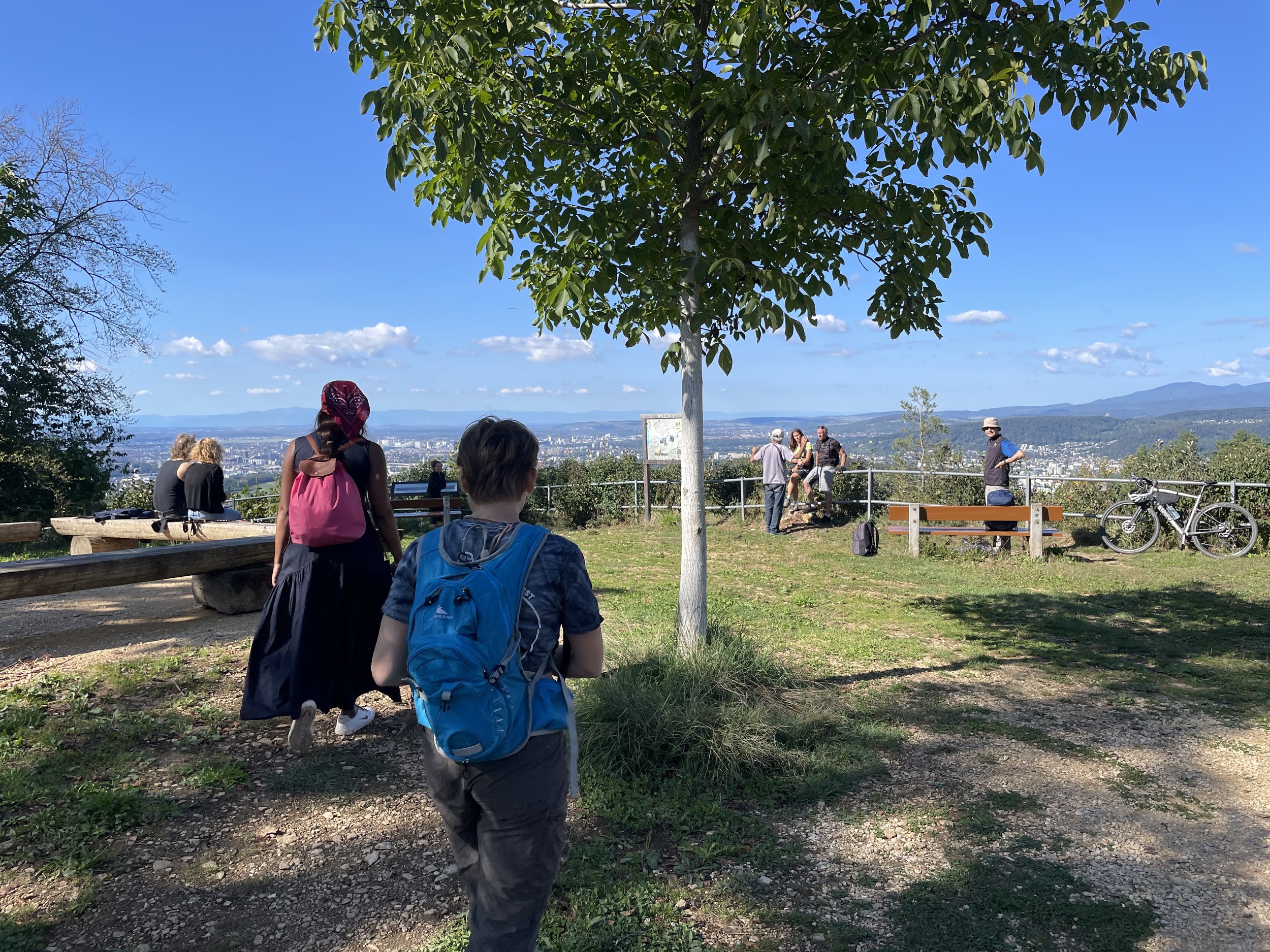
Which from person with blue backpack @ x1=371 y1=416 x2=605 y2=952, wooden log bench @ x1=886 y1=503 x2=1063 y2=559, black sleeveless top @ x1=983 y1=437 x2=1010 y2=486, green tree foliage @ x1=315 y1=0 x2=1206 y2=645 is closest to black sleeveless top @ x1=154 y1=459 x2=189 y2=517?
green tree foliage @ x1=315 y1=0 x2=1206 y2=645

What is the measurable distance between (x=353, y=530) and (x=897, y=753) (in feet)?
9.67

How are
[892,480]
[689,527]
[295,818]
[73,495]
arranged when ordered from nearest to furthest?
[295,818], [689,527], [892,480], [73,495]

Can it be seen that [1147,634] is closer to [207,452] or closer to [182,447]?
[207,452]

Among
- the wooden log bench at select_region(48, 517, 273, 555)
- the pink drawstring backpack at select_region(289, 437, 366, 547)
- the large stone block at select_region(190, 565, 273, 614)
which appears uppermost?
the pink drawstring backpack at select_region(289, 437, 366, 547)

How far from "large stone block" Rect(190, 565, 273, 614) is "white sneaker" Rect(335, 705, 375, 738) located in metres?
3.02

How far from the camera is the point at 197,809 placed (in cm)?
354

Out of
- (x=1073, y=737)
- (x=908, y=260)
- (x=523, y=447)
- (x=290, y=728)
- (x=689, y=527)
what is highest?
(x=908, y=260)

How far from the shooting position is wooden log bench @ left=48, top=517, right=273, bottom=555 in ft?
27.2

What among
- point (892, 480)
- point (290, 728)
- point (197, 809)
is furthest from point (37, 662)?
point (892, 480)

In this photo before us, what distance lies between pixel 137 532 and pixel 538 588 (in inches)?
335

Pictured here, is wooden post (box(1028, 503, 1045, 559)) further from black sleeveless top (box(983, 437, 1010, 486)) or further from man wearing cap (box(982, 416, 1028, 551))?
black sleeveless top (box(983, 437, 1010, 486))

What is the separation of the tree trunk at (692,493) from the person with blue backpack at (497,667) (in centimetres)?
304

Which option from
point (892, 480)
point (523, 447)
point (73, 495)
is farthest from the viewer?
point (73, 495)

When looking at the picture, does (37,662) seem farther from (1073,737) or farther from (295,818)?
(1073,737)
